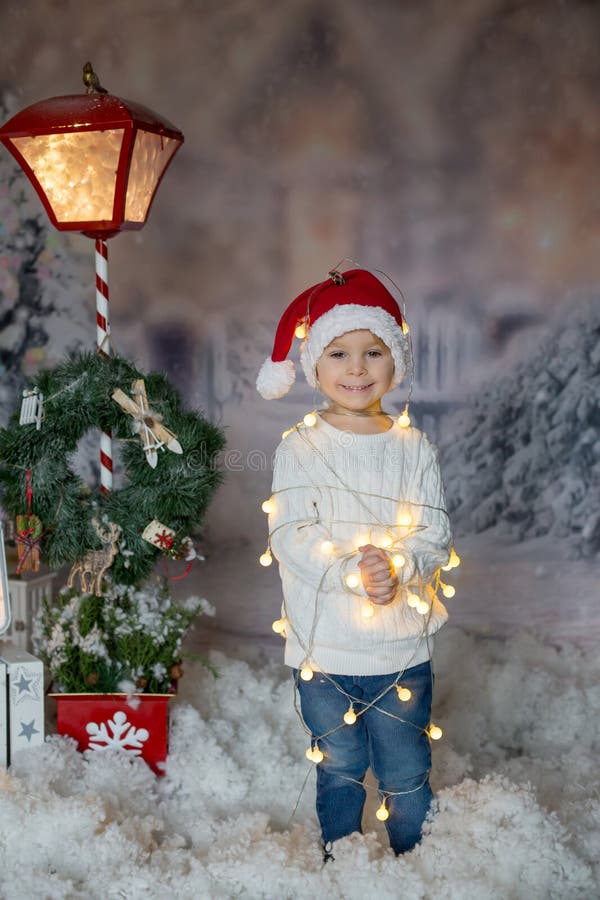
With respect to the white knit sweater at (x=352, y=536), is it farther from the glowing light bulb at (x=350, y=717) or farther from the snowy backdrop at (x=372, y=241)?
the snowy backdrop at (x=372, y=241)

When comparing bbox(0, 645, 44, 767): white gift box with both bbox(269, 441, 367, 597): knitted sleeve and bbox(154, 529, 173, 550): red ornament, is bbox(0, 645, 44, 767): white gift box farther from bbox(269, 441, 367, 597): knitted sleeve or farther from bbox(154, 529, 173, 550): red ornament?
bbox(269, 441, 367, 597): knitted sleeve

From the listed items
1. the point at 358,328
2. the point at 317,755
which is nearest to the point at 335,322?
the point at 358,328

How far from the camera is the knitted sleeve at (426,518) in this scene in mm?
2266

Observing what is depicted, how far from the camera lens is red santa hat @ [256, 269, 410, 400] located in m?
2.27

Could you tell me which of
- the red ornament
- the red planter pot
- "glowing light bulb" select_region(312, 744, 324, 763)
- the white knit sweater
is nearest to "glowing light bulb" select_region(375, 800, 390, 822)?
"glowing light bulb" select_region(312, 744, 324, 763)

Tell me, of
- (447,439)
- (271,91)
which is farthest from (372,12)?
(447,439)

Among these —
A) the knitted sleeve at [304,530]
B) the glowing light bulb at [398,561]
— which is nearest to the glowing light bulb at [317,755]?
the knitted sleeve at [304,530]

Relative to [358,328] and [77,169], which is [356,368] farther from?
[77,169]

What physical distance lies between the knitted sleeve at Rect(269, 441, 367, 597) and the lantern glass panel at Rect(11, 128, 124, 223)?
90 cm

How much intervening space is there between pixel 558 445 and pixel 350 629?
2.38 m

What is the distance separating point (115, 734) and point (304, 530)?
Result: 92 cm

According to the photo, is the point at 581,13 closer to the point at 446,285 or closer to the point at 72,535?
the point at 446,285

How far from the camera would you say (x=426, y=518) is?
2312mm

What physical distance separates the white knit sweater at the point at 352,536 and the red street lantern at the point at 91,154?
0.89 metres
